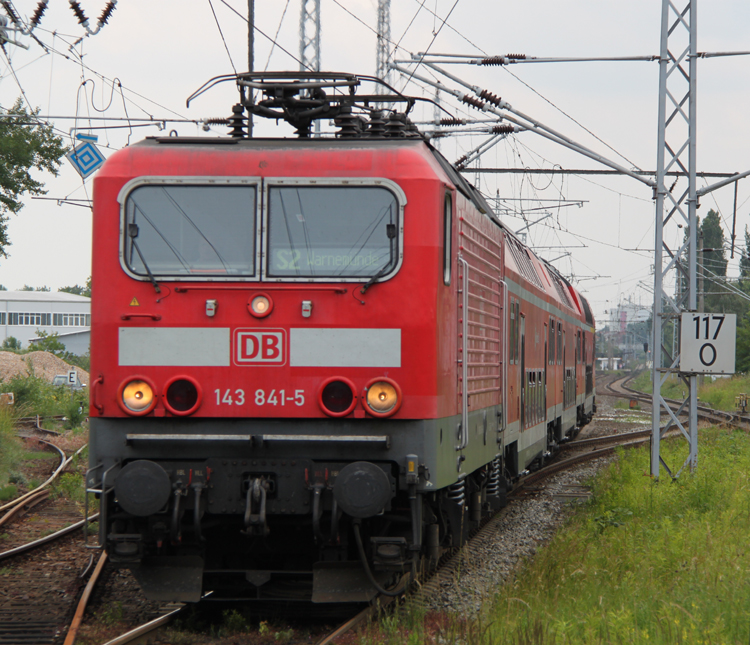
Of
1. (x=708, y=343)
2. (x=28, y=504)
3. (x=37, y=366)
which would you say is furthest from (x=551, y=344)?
(x=37, y=366)

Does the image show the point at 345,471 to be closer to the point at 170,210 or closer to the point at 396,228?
the point at 396,228

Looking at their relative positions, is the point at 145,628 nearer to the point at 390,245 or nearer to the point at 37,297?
the point at 390,245

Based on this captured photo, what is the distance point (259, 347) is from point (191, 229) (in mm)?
927

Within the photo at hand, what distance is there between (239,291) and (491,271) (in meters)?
3.08

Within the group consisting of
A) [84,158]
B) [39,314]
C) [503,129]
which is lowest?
[84,158]

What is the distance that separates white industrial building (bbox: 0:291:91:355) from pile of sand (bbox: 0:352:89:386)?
113ft

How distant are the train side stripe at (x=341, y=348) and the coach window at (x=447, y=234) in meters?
0.63

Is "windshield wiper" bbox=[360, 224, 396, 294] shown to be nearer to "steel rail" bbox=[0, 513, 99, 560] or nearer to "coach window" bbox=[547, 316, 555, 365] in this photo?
"steel rail" bbox=[0, 513, 99, 560]

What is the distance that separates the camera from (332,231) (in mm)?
6227

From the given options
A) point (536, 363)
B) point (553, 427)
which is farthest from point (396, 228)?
point (553, 427)

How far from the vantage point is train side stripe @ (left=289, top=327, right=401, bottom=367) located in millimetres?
6105

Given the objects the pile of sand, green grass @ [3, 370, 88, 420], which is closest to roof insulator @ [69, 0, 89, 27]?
green grass @ [3, 370, 88, 420]

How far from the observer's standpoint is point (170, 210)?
20.7 feet

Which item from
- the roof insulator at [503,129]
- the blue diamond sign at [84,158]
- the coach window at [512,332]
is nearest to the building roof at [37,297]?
the blue diamond sign at [84,158]
